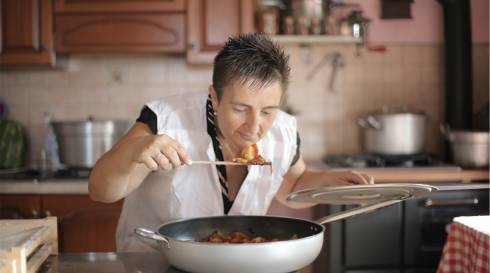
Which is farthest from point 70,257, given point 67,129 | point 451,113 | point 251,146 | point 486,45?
point 486,45

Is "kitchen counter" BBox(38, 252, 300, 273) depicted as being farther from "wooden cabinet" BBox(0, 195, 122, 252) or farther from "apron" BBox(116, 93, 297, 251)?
"wooden cabinet" BBox(0, 195, 122, 252)

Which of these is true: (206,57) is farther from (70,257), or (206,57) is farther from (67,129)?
(70,257)

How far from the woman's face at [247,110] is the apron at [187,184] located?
24cm

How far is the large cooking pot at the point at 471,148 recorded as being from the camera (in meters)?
3.07

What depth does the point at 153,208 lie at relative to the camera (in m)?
1.75

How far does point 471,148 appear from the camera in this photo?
3.09 meters

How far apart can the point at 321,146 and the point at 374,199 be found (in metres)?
2.13

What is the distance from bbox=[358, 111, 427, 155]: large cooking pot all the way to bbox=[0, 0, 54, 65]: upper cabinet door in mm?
1823

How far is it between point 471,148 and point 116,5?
6.61 ft

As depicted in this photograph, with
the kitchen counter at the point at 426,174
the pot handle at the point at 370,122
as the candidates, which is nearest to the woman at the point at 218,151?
the kitchen counter at the point at 426,174

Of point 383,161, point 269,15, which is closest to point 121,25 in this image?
point 269,15

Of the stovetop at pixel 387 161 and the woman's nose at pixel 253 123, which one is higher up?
the woman's nose at pixel 253 123

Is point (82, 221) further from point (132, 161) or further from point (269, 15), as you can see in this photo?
point (132, 161)

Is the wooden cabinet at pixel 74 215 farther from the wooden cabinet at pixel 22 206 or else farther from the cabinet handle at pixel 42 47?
the cabinet handle at pixel 42 47
